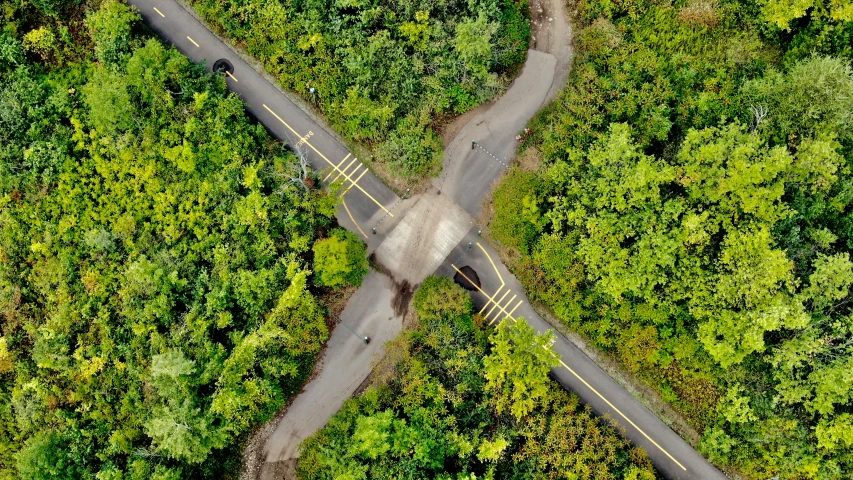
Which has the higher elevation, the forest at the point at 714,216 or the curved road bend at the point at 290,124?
the forest at the point at 714,216

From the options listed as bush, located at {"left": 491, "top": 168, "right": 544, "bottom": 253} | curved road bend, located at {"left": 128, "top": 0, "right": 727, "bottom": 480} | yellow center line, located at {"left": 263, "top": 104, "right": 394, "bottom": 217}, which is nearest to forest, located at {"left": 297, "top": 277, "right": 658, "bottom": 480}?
curved road bend, located at {"left": 128, "top": 0, "right": 727, "bottom": 480}

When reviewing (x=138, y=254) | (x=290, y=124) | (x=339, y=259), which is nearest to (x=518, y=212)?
(x=339, y=259)

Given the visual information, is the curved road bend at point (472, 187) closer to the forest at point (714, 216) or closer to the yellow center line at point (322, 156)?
the yellow center line at point (322, 156)

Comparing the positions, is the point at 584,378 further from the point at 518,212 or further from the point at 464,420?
the point at 518,212

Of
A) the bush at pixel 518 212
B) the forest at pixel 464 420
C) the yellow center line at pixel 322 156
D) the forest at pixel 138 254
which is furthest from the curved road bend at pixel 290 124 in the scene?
the bush at pixel 518 212

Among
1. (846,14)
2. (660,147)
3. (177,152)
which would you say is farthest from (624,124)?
(177,152)

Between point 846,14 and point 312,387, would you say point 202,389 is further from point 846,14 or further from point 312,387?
point 846,14
